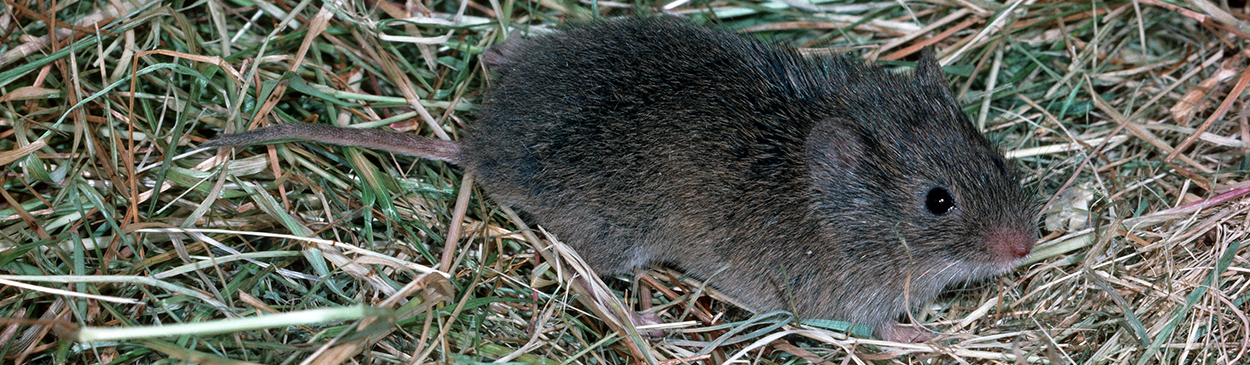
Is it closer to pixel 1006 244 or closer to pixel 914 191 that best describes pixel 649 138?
pixel 914 191

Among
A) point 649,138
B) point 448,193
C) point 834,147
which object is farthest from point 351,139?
point 834,147

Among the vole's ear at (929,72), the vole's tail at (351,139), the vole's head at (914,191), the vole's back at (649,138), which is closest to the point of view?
the vole's head at (914,191)

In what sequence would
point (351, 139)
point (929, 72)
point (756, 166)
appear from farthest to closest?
point (351, 139) < point (929, 72) < point (756, 166)

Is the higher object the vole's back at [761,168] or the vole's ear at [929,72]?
the vole's ear at [929,72]

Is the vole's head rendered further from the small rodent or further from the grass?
the grass

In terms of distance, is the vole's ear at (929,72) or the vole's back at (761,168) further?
the vole's ear at (929,72)

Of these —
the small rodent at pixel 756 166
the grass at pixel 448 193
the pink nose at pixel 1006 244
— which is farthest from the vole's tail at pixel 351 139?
the pink nose at pixel 1006 244

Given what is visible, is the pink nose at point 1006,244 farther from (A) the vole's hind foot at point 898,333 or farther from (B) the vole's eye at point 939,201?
(A) the vole's hind foot at point 898,333

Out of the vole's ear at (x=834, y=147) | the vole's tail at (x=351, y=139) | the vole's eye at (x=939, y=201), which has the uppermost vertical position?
the vole's ear at (x=834, y=147)
